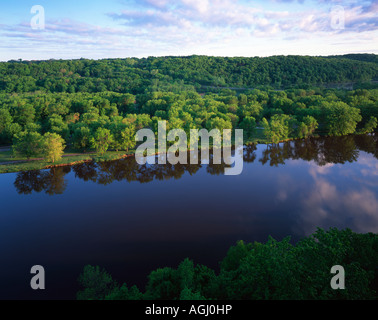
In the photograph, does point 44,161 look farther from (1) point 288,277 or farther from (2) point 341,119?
(2) point 341,119

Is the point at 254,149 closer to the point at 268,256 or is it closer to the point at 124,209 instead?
the point at 124,209

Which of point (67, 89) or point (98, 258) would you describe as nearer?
point (98, 258)

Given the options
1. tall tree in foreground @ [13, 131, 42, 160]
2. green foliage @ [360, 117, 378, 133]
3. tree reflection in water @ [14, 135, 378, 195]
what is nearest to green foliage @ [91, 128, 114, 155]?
tree reflection in water @ [14, 135, 378, 195]

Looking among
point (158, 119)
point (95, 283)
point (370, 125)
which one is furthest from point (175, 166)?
point (370, 125)

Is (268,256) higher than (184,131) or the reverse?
the reverse

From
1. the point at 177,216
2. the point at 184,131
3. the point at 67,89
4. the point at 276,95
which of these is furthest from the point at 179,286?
the point at 67,89

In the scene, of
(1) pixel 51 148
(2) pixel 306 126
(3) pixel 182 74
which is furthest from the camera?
(3) pixel 182 74

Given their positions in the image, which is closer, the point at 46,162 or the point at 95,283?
the point at 95,283
